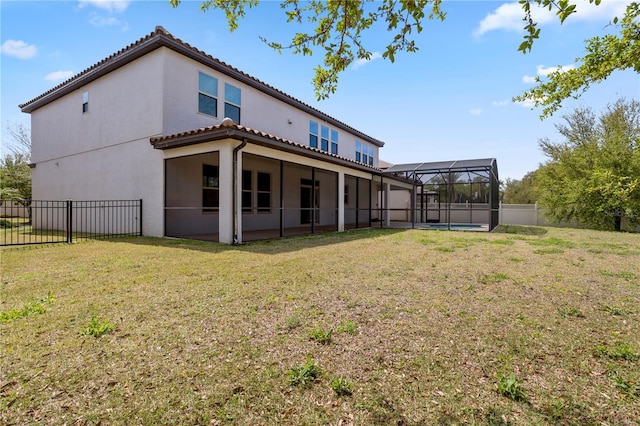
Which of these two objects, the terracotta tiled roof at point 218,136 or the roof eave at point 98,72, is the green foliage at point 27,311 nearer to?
the terracotta tiled roof at point 218,136

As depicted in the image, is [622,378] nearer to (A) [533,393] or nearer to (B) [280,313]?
(A) [533,393]

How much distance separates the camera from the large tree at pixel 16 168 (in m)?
15.5

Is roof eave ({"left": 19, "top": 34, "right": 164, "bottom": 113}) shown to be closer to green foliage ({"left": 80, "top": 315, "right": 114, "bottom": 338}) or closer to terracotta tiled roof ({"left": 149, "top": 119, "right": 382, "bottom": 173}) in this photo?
terracotta tiled roof ({"left": 149, "top": 119, "right": 382, "bottom": 173})

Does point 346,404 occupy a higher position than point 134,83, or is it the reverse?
point 134,83

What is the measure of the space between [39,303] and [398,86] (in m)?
9.94

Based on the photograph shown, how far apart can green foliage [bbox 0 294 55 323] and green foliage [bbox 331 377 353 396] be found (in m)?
3.18

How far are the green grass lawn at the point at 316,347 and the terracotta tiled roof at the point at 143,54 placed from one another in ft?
23.6

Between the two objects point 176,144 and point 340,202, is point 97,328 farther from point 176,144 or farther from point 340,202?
point 340,202

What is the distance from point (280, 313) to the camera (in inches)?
124

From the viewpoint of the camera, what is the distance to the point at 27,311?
308 centimetres

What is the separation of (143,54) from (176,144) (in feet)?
11.8

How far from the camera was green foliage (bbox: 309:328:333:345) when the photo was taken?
2555 millimetres

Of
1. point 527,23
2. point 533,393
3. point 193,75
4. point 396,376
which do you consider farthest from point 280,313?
point 193,75

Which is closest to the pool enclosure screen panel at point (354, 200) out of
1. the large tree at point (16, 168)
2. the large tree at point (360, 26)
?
the large tree at point (360, 26)
